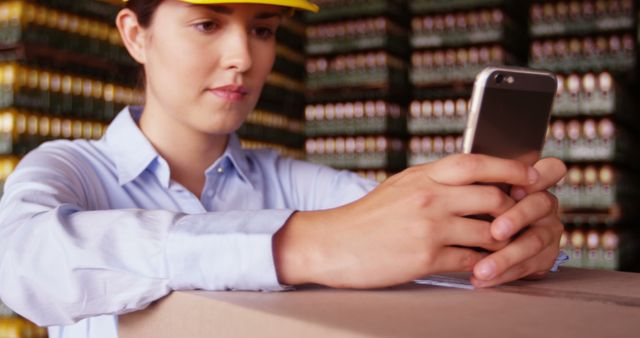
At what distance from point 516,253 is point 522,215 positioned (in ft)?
0.14

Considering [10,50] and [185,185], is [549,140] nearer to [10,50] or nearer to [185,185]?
[10,50]

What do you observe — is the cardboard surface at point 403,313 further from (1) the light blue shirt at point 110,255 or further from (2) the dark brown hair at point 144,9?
(2) the dark brown hair at point 144,9

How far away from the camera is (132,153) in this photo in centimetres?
138

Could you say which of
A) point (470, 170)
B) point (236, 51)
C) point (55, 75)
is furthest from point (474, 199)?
point (55, 75)

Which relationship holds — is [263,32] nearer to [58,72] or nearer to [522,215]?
[522,215]

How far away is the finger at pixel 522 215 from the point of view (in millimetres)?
765

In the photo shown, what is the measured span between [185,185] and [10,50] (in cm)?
255

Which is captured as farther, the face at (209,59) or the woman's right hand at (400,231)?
the face at (209,59)

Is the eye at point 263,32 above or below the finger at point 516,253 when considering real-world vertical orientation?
above

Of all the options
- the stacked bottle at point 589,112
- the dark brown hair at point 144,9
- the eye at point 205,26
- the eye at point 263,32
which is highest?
the dark brown hair at point 144,9

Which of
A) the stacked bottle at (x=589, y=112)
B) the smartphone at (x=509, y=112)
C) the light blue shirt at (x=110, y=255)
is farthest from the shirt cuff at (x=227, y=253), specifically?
the stacked bottle at (x=589, y=112)

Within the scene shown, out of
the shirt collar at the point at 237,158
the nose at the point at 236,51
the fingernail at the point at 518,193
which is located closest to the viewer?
the fingernail at the point at 518,193

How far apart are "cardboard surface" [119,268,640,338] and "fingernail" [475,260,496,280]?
2cm

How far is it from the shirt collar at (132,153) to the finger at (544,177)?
734 mm
